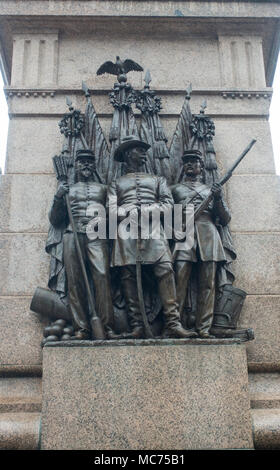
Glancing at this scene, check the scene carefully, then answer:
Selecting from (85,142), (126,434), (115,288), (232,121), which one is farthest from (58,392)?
(232,121)

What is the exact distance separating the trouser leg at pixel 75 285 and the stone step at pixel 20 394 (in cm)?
103

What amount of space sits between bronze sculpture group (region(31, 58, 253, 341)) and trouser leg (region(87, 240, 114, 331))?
0.05 ft

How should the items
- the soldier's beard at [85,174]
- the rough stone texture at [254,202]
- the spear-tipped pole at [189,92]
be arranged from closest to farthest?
1. the soldier's beard at [85,174]
2. the rough stone texture at [254,202]
3. the spear-tipped pole at [189,92]

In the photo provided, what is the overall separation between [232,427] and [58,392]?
2.20 metres

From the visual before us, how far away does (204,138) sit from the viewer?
30.6ft

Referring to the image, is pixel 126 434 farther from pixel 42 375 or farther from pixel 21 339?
pixel 21 339

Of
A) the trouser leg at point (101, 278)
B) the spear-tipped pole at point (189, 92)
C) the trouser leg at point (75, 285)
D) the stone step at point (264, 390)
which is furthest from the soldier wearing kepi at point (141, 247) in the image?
the spear-tipped pole at point (189, 92)

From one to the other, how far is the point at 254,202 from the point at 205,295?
1986 millimetres

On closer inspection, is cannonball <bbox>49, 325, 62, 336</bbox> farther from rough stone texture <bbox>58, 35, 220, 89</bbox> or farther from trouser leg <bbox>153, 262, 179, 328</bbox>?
rough stone texture <bbox>58, 35, 220, 89</bbox>

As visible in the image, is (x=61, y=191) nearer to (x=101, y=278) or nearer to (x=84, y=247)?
(x=84, y=247)

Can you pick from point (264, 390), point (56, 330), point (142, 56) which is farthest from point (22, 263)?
point (142, 56)

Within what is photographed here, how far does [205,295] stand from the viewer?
8.02m

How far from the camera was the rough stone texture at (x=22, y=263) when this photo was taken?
8477mm

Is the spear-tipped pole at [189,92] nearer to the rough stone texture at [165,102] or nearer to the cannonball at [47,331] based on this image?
the rough stone texture at [165,102]
